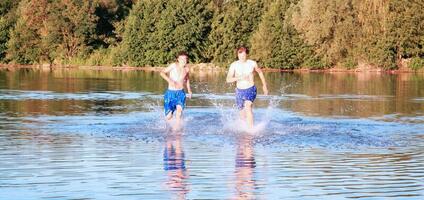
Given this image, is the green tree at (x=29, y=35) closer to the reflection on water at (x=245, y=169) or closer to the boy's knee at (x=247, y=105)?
the boy's knee at (x=247, y=105)

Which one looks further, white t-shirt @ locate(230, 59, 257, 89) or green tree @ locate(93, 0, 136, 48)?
green tree @ locate(93, 0, 136, 48)

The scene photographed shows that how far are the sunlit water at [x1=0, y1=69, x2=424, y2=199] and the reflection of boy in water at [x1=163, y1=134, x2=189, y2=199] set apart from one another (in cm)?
2

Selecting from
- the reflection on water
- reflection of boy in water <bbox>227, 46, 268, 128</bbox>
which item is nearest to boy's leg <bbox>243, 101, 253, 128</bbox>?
reflection of boy in water <bbox>227, 46, 268, 128</bbox>

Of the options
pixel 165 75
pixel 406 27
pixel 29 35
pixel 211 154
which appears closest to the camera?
pixel 211 154

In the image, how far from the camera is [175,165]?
13.3 m

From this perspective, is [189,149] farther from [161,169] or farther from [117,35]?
[117,35]

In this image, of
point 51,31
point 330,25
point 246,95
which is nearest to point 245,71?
point 246,95

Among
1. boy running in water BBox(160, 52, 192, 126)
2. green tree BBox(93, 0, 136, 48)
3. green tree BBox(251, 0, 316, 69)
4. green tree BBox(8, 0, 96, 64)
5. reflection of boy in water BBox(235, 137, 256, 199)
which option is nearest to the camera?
reflection of boy in water BBox(235, 137, 256, 199)

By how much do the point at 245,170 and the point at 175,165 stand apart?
3.99 feet

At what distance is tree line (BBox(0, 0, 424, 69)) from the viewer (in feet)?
239

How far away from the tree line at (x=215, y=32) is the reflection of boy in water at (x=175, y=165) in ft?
184

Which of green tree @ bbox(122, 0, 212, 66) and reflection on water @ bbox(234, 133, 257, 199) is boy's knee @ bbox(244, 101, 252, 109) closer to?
reflection on water @ bbox(234, 133, 257, 199)

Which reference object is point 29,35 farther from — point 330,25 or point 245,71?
point 245,71

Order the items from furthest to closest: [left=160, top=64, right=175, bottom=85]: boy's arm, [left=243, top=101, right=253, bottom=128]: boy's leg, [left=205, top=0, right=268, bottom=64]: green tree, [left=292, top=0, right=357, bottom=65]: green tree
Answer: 1. [left=205, top=0, right=268, bottom=64]: green tree
2. [left=292, top=0, right=357, bottom=65]: green tree
3. [left=160, top=64, right=175, bottom=85]: boy's arm
4. [left=243, top=101, right=253, bottom=128]: boy's leg
